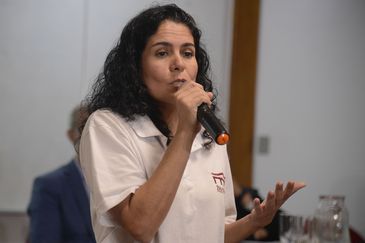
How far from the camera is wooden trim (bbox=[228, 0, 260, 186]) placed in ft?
13.5

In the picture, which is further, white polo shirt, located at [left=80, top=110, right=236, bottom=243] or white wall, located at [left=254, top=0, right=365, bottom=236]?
white wall, located at [left=254, top=0, right=365, bottom=236]

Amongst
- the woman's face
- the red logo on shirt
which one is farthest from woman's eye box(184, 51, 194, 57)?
the red logo on shirt

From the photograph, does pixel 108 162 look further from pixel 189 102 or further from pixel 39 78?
pixel 39 78

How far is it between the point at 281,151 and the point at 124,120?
299 cm

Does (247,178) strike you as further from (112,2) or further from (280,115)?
(112,2)

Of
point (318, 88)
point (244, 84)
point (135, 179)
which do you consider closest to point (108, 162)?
point (135, 179)

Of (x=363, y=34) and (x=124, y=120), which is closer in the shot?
(x=124, y=120)

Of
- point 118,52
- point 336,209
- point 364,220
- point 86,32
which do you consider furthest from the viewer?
point 364,220

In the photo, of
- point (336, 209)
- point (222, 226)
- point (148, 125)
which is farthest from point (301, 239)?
point (148, 125)

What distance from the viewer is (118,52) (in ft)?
4.66

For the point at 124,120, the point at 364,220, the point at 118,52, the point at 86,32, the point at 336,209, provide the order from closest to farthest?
the point at 124,120 → the point at 118,52 → the point at 336,209 → the point at 86,32 → the point at 364,220

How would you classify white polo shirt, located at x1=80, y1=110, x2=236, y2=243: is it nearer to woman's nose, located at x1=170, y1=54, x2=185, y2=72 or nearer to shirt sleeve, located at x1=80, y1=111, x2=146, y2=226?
shirt sleeve, located at x1=80, y1=111, x2=146, y2=226

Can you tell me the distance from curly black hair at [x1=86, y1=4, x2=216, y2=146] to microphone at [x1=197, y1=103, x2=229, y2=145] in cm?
16

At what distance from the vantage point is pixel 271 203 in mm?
1415
